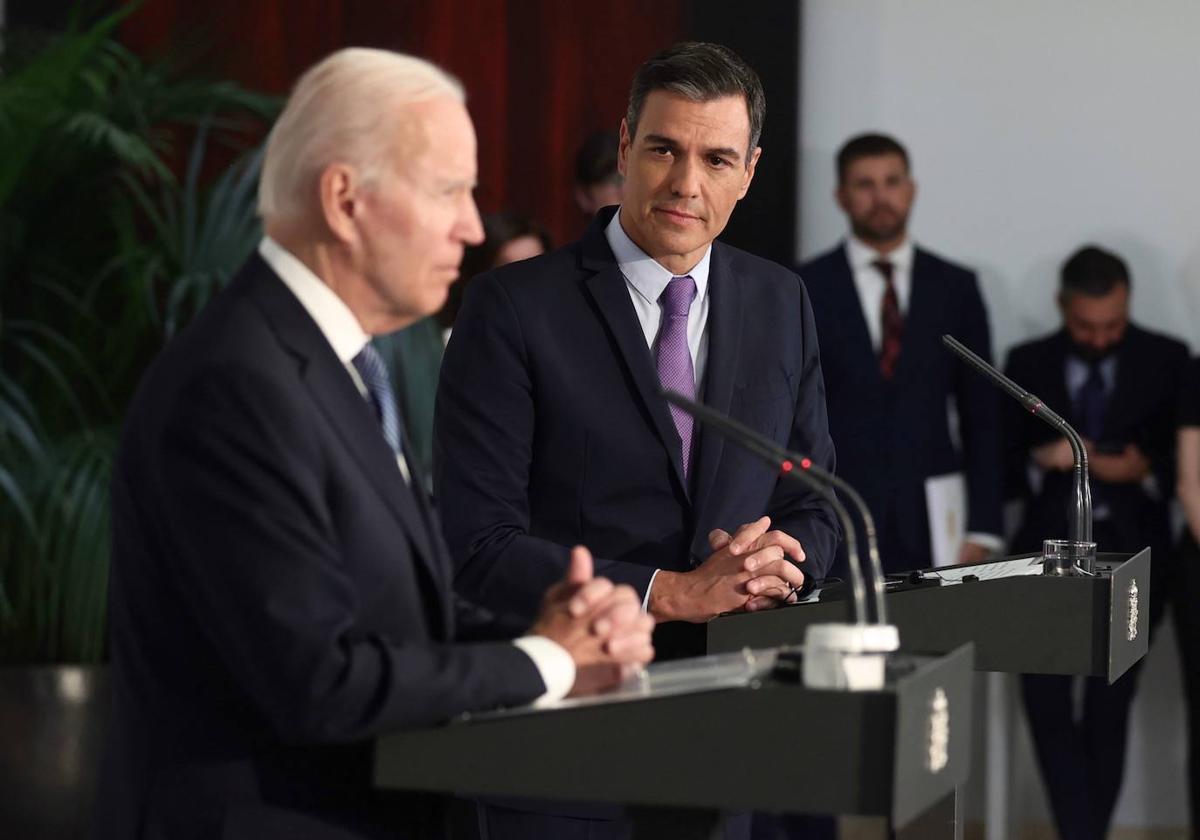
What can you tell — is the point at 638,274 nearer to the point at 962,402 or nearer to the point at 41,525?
the point at 41,525

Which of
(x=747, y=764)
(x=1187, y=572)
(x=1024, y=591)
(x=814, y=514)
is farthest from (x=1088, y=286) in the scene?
(x=747, y=764)

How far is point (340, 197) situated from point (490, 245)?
2.70 m

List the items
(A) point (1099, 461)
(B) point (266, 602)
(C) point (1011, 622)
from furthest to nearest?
1. (A) point (1099, 461)
2. (C) point (1011, 622)
3. (B) point (266, 602)

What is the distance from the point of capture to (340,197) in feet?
5.84

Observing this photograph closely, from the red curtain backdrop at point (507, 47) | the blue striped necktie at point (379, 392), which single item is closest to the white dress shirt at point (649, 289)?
the blue striped necktie at point (379, 392)

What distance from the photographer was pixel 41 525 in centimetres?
441

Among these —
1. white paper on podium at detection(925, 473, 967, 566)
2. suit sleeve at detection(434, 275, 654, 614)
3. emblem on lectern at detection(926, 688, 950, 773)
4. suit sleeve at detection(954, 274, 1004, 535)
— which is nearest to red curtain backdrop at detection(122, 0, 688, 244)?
suit sleeve at detection(954, 274, 1004, 535)

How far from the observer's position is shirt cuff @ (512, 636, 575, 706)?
1735 mm

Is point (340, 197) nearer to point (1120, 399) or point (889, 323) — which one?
point (889, 323)

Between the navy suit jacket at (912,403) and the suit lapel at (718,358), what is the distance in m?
2.48

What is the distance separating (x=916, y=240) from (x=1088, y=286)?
1.80 ft

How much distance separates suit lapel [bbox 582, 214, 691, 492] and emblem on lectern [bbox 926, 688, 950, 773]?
35.5 inches

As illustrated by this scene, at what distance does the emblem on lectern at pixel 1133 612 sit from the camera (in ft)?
8.17

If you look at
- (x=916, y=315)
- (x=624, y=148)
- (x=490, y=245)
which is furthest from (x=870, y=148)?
(x=624, y=148)
